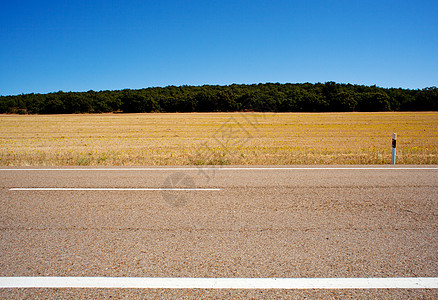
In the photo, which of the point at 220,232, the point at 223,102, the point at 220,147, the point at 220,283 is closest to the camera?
the point at 220,283

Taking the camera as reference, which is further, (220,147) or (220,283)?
(220,147)

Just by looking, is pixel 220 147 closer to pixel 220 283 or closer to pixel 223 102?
pixel 220 283

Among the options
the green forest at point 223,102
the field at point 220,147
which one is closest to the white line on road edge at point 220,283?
the field at point 220,147

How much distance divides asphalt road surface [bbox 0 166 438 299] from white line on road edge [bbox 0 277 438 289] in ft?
0.19

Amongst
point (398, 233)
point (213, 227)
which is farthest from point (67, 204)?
point (398, 233)

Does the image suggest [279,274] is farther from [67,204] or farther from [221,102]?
[221,102]

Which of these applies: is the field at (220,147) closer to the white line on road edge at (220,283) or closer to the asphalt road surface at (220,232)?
the asphalt road surface at (220,232)

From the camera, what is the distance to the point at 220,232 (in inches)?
139

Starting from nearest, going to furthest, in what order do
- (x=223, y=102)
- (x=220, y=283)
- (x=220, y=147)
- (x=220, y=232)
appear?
(x=220, y=283) < (x=220, y=232) < (x=220, y=147) < (x=223, y=102)

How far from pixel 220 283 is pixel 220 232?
3.41 ft

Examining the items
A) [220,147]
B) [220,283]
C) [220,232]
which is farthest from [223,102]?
[220,283]

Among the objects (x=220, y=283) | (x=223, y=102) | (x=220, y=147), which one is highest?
(x=223, y=102)

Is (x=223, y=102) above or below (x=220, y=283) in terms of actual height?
above

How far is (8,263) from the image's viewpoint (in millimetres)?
2854
